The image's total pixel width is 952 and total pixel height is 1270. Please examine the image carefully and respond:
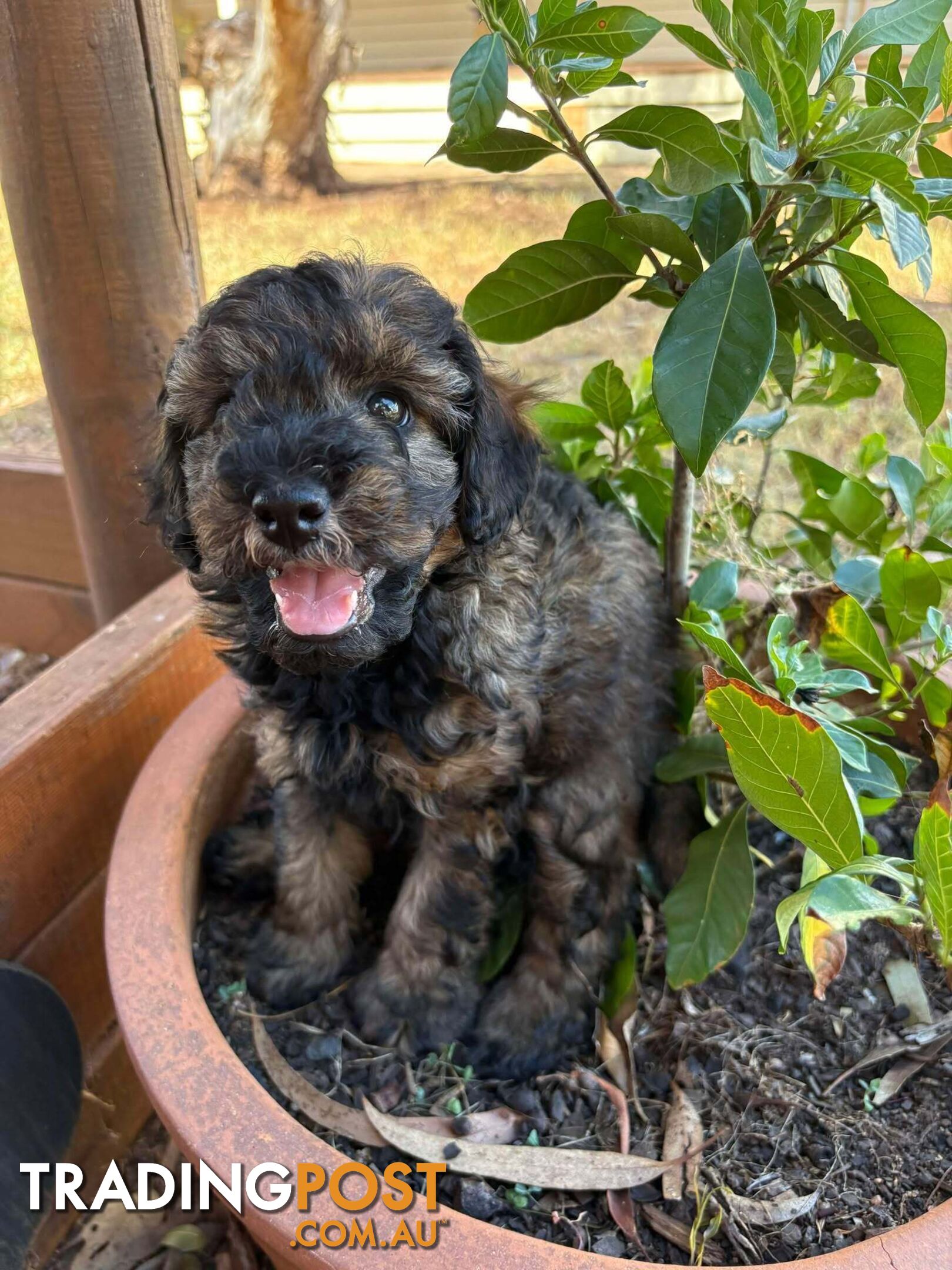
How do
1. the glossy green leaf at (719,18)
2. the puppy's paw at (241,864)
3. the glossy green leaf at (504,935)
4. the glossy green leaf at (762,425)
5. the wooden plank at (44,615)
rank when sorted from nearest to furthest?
the glossy green leaf at (719,18), the glossy green leaf at (762,425), the glossy green leaf at (504,935), the puppy's paw at (241,864), the wooden plank at (44,615)

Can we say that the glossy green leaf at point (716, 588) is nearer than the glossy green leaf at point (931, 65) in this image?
No

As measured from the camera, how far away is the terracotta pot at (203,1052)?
1.25 meters

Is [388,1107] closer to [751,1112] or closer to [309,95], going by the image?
[751,1112]

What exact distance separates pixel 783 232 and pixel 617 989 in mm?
1377

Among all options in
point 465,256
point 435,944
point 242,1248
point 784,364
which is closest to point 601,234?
point 784,364

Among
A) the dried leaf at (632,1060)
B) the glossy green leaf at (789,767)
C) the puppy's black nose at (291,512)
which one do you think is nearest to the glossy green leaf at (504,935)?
the dried leaf at (632,1060)

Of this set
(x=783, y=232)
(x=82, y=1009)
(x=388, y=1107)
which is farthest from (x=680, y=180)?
(x=82, y=1009)

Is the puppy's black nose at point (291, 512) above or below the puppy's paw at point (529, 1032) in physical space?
above

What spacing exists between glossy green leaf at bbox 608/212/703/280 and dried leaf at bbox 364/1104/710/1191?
139 centimetres

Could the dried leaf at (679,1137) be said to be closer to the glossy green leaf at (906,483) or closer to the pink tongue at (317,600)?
the pink tongue at (317,600)

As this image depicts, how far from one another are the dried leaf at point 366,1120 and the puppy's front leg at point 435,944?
0.16m

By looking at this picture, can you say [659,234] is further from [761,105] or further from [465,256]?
[465,256]

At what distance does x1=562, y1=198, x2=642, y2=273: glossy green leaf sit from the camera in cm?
168

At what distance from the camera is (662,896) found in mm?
2096
